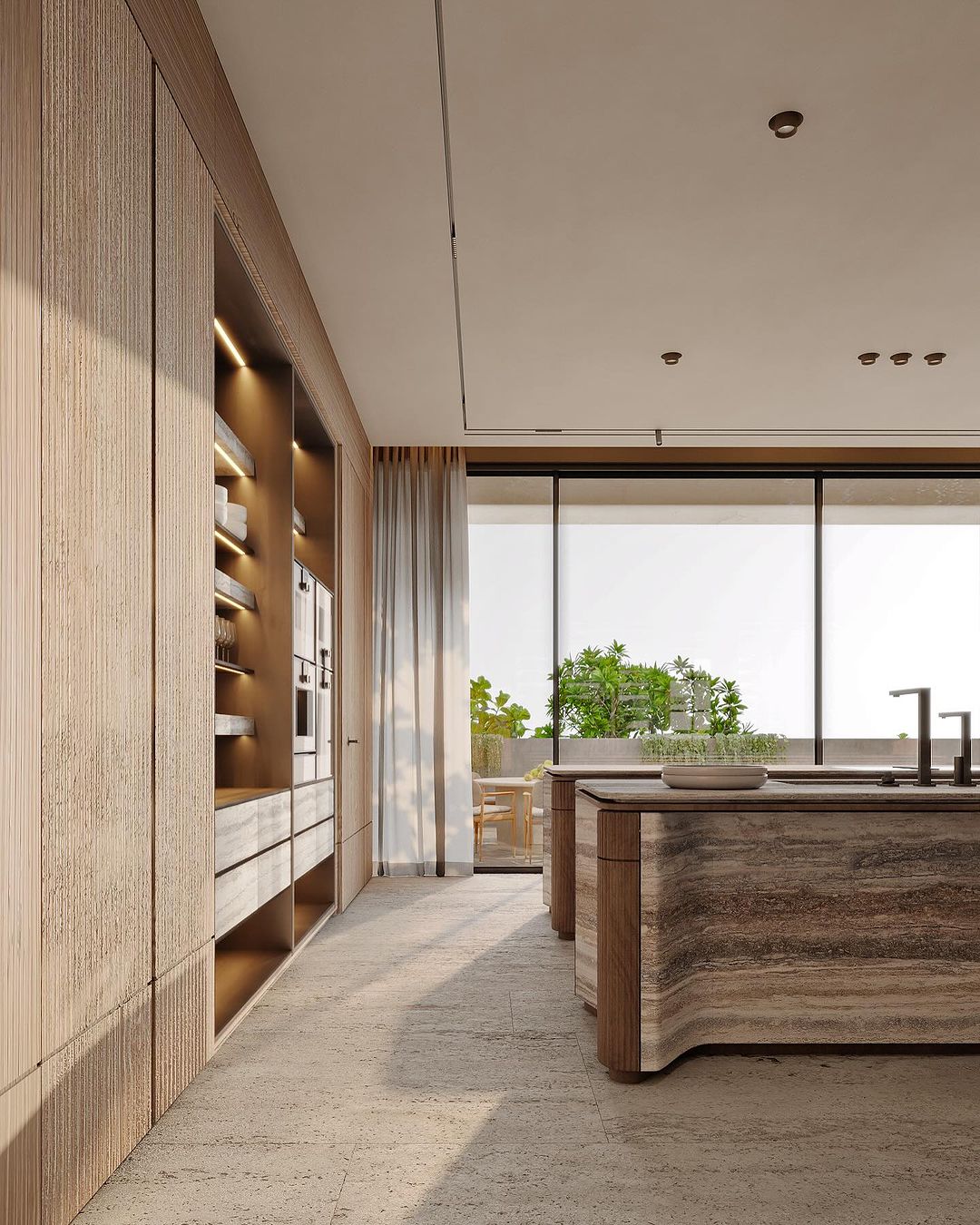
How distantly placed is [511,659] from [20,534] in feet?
17.4

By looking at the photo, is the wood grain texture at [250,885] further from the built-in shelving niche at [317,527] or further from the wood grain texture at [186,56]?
the wood grain texture at [186,56]

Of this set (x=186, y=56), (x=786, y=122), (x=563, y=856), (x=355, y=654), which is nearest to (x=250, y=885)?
(x=563, y=856)

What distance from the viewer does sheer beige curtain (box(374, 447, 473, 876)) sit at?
21.5 feet

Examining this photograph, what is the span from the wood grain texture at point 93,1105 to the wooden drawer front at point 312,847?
1.82 meters

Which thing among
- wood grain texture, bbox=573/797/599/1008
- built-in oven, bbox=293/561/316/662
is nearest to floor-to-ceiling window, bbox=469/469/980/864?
built-in oven, bbox=293/561/316/662

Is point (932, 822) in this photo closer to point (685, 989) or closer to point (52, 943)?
point (685, 989)

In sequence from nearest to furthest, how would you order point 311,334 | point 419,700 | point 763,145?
1. point 763,145
2. point 311,334
3. point 419,700

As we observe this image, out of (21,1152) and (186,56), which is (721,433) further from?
(21,1152)

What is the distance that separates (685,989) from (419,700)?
4026 millimetres

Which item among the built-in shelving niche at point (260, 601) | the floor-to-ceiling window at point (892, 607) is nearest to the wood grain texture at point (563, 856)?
the built-in shelving niche at point (260, 601)

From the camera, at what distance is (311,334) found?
4219mm

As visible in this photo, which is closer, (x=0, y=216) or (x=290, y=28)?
(x=0, y=216)

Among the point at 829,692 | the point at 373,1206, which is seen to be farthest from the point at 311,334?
the point at 829,692

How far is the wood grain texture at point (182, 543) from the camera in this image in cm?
230
